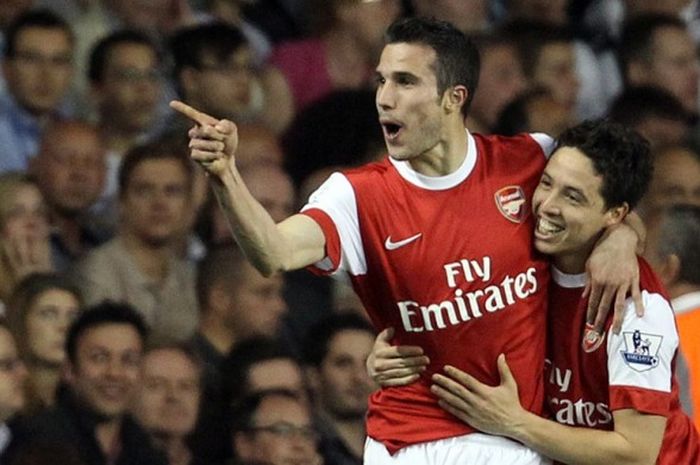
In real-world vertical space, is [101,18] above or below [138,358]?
above

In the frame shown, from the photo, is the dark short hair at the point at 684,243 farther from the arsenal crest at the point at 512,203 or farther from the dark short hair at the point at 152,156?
the dark short hair at the point at 152,156

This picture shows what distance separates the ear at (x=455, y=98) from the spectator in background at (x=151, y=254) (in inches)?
78.9

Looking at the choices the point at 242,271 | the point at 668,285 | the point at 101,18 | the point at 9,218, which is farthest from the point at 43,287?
the point at 668,285

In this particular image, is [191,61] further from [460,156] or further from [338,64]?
[460,156]

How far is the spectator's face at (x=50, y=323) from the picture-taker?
636 centimetres

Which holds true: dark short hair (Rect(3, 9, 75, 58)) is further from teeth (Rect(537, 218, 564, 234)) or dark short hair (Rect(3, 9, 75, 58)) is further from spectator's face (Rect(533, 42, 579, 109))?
teeth (Rect(537, 218, 564, 234))

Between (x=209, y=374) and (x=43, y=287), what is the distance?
0.57 meters

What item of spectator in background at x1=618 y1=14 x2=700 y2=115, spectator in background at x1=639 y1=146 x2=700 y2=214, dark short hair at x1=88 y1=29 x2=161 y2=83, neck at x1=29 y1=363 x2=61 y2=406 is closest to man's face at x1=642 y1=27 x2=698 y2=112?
spectator in background at x1=618 y1=14 x2=700 y2=115

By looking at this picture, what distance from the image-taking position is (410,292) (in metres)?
4.71

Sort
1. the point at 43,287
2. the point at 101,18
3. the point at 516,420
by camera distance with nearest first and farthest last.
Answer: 1. the point at 516,420
2. the point at 43,287
3. the point at 101,18

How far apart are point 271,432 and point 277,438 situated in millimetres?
25

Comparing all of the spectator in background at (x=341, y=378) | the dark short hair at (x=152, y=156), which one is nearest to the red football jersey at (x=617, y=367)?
the spectator in background at (x=341, y=378)

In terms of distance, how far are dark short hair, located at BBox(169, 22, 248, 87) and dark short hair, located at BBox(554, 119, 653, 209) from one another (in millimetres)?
2554

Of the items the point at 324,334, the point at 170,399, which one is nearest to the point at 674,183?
the point at 324,334
